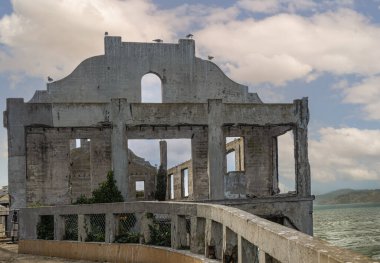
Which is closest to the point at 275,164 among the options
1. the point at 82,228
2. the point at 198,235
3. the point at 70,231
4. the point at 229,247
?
the point at 70,231

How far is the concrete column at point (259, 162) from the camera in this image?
2591cm

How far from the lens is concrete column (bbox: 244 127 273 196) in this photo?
2591 centimetres

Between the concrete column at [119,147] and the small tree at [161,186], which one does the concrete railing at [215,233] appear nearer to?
the concrete column at [119,147]

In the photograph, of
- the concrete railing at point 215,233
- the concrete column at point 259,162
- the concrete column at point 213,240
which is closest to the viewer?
the concrete railing at point 215,233

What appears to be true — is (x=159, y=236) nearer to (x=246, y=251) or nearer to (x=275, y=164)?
(x=246, y=251)

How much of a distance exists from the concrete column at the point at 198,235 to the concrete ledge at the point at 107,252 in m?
0.12

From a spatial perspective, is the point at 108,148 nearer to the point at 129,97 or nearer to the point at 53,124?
the point at 129,97

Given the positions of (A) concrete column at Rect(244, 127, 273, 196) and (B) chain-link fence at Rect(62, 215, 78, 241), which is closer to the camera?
(B) chain-link fence at Rect(62, 215, 78, 241)

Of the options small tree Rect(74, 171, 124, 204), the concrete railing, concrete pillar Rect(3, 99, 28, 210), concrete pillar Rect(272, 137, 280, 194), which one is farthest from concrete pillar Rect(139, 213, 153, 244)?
concrete pillar Rect(272, 137, 280, 194)

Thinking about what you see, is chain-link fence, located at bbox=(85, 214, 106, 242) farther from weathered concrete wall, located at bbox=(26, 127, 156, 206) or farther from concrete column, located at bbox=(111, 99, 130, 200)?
weathered concrete wall, located at bbox=(26, 127, 156, 206)

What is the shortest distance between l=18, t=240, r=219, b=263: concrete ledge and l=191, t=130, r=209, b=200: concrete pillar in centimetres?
1338

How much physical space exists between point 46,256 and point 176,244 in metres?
4.22

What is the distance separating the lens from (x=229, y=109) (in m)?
21.9

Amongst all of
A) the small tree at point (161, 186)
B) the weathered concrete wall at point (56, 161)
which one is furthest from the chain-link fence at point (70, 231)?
the small tree at point (161, 186)
